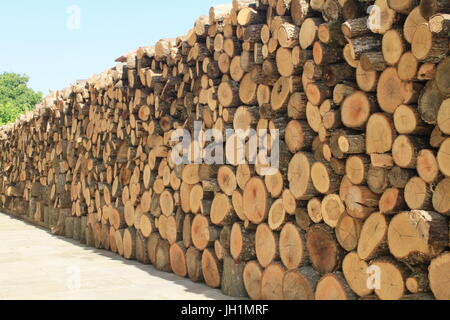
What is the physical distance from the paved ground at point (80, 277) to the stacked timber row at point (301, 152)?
222mm

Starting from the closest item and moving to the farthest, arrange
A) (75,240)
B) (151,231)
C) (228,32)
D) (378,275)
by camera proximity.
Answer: (378,275), (228,32), (151,231), (75,240)

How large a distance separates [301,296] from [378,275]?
717 mm

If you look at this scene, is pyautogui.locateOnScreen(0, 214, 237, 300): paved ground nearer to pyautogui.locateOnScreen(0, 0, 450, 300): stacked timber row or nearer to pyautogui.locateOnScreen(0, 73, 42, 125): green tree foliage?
pyautogui.locateOnScreen(0, 0, 450, 300): stacked timber row

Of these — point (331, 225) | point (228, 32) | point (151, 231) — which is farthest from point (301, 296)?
point (151, 231)

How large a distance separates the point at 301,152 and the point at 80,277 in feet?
8.71

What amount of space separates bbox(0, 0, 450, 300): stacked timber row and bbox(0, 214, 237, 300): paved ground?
0.73 ft

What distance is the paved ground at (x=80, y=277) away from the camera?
4.50 m

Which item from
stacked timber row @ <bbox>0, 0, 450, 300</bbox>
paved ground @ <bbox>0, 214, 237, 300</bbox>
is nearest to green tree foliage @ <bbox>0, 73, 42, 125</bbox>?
paved ground @ <bbox>0, 214, 237, 300</bbox>

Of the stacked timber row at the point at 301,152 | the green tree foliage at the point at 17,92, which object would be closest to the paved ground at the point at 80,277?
the stacked timber row at the point at 301,152

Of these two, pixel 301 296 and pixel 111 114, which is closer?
pixel 301 296

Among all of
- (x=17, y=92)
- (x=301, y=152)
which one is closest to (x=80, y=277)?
(x=301, y=152)

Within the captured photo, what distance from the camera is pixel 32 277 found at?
5.30 m

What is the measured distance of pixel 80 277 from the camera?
5.24 meters
